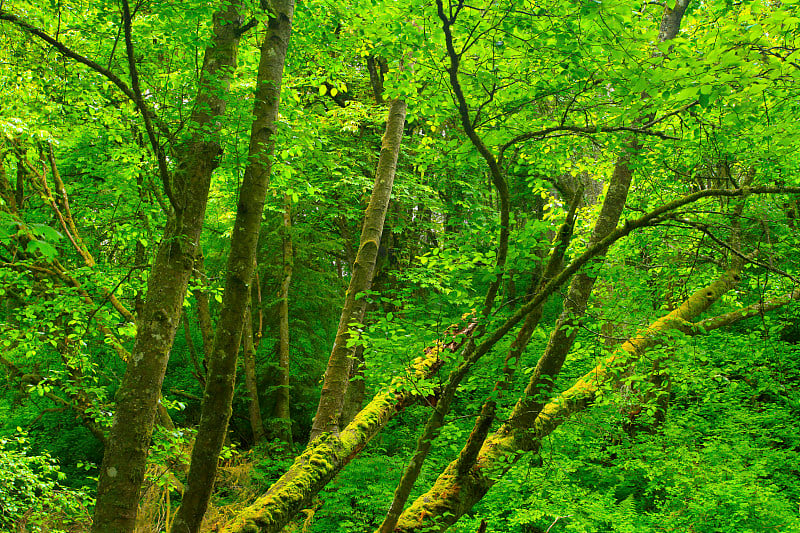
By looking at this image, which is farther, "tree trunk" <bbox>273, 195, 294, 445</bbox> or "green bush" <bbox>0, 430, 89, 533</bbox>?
"tree trunk" <bbox>273, 195, 294, 445</bbox>

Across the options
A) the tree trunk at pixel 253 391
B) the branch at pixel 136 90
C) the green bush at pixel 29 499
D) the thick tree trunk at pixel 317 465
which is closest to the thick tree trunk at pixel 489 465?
the thick tree trunk at pixel 317 465

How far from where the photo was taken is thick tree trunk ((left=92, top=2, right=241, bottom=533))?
3.55 meters

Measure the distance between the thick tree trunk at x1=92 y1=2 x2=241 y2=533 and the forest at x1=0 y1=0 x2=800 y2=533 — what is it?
0.02m

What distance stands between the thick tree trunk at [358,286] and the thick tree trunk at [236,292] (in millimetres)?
1345

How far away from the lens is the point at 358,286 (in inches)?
232

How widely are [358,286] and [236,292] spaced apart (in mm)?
2292

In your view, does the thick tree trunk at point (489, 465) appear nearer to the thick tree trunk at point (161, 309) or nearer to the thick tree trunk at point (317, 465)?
the thick tree trunk at point (317, 465)

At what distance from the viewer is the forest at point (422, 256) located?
3.47 meters

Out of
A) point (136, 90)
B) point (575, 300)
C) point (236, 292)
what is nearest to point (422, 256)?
point (236, 292)

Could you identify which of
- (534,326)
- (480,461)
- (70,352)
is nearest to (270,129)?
(534,326)

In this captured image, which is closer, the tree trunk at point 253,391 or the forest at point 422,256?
the forest at point 422,256

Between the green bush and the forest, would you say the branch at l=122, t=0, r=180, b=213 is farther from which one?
the green bush

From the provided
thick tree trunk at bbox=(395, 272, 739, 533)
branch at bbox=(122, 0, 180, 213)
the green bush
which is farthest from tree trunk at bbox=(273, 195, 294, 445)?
branch at bbox=(122, 0, 180, 213)

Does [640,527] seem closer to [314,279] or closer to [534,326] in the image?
[534,326]
